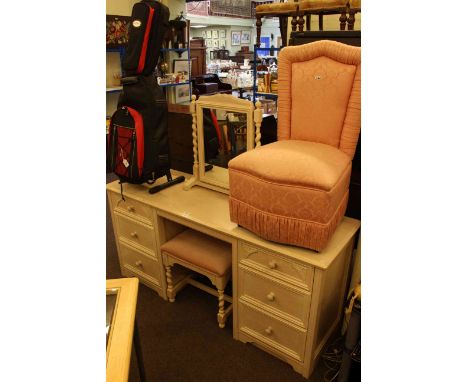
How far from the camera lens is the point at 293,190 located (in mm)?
1299

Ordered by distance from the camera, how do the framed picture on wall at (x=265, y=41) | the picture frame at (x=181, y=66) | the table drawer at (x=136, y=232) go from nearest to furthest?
the table drawer at (x=136, y=232) < the picture frame at (x=181, y=66) < the framed picture on wall at (x=265, y=41)

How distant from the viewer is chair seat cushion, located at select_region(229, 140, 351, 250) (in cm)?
128

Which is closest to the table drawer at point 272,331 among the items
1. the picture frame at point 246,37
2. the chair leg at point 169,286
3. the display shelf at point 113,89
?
the chair leg at point 169,286

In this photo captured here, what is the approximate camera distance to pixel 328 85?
1.41m

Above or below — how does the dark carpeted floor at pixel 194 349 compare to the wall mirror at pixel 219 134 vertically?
below

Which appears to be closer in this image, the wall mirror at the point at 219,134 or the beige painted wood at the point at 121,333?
the beige painted wood at the point at 121,333

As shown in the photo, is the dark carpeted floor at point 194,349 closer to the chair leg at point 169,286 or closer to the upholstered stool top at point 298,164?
the chair leg at point 169,286

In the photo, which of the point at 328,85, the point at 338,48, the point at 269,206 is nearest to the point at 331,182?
the point at 269,206

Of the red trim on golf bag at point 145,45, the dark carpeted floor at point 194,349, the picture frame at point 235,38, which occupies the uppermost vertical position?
the picture frame at point 235,38

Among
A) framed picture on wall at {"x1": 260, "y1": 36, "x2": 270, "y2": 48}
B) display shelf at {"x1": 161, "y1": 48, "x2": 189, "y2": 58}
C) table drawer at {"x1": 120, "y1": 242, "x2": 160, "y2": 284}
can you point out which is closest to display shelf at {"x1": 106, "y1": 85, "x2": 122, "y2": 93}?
display shelf at {"x1": 161, "y1": 48, "x2": 189, "y2": 58}

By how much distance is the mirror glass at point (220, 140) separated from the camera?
5.97 ft

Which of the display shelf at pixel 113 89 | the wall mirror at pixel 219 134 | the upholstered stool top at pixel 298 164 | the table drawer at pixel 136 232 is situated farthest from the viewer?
the display shelf at pixel 113 89

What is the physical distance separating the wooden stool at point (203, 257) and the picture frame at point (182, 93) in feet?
11.0
